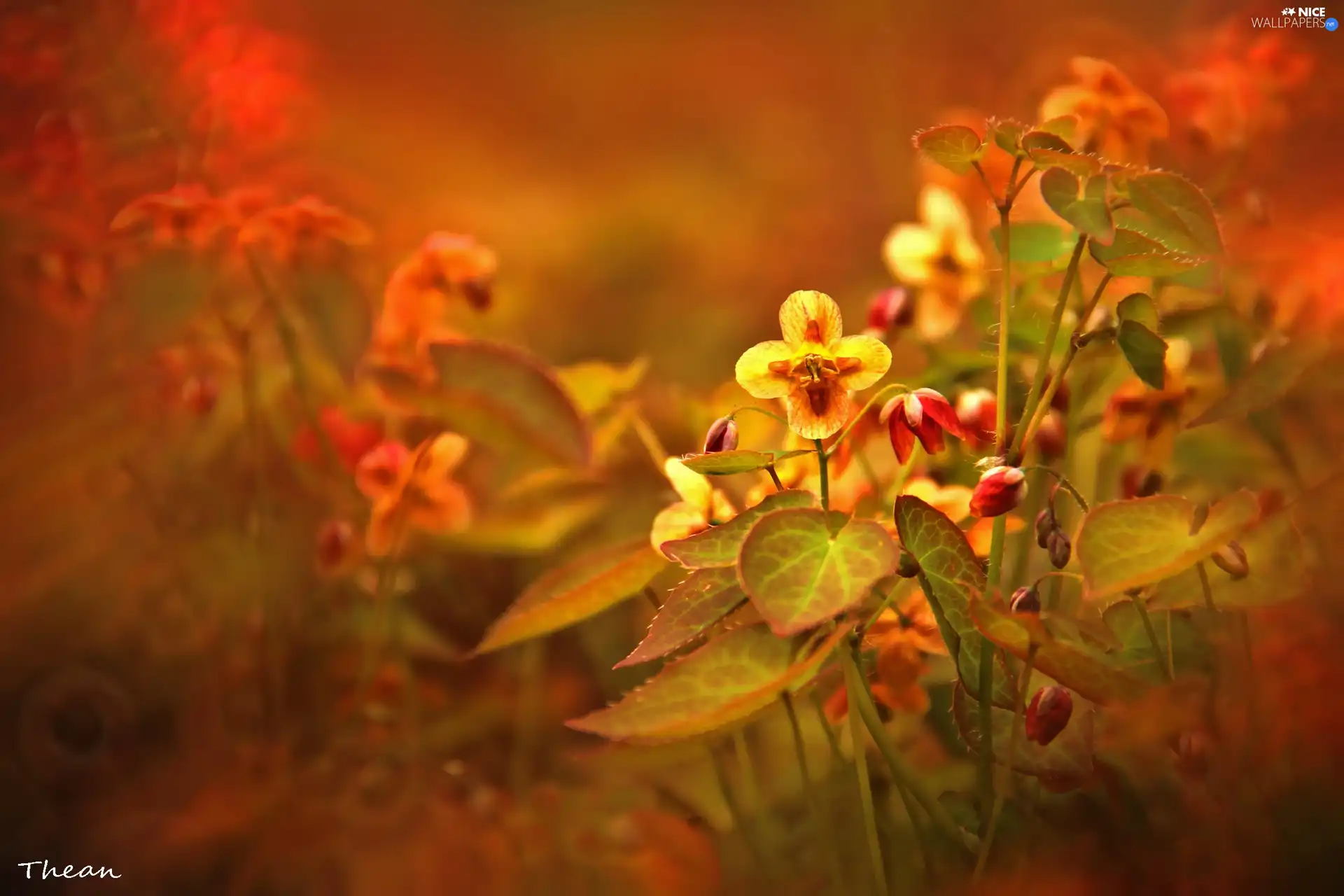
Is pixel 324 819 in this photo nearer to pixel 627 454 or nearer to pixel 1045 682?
pixel 627 454

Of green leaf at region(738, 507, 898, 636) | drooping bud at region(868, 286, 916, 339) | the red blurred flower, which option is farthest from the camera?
the red blurred flower

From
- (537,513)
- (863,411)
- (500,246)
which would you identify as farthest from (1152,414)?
(500,246)

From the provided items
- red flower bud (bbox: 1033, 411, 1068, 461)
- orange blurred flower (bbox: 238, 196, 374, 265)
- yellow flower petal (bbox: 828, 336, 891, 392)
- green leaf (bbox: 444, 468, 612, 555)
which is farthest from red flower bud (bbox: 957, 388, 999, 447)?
orange blurred flower (bbox: 238, 196, 374, 265)

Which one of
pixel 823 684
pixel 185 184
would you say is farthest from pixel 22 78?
pixel 823 684

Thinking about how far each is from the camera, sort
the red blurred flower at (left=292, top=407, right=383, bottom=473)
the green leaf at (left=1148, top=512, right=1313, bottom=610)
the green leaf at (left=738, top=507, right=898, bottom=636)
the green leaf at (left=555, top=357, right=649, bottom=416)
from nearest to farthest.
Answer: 1. the green leaf at (left=738, top=507, right=898, bottom=636)
2. the green leaf at (left=1148, top=512, right=1313, bottom=610)
3. the green leaf at (left=555, top=357, right=649, bottom=416)
4. the red blurred flower at (left=292, top=407, right=383, bottom=473)

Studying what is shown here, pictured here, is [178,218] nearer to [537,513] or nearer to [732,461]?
[537,513]

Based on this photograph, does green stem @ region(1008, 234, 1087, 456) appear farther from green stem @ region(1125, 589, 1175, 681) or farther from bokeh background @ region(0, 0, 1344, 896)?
bokeh background @ region(0, 0, 1344, 896)
